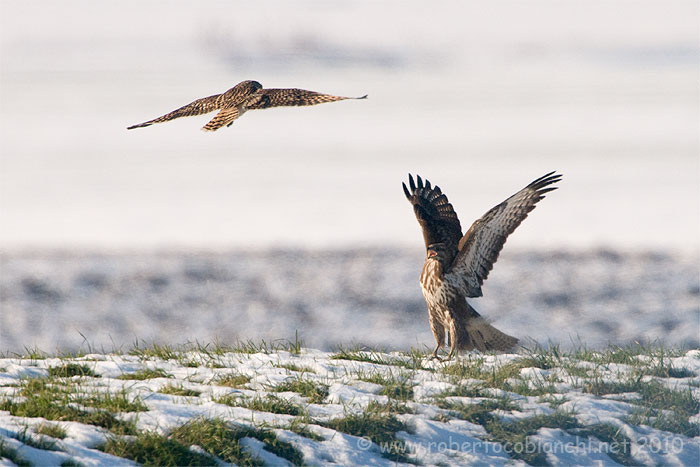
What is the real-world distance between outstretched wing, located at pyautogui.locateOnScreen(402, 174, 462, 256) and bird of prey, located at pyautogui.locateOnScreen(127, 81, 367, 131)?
1.60 m

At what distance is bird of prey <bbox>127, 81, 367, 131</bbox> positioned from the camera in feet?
32.5

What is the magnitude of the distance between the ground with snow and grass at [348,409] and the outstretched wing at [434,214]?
149cm

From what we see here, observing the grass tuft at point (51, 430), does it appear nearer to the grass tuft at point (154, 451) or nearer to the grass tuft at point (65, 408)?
the grass tuft at point (65, 408)

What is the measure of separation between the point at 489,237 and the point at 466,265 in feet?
1.39

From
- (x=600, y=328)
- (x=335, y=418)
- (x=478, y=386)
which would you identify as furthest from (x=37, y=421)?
(x=600, y=328)

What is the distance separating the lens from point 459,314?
33.6 ft

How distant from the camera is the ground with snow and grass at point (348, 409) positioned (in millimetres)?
7012

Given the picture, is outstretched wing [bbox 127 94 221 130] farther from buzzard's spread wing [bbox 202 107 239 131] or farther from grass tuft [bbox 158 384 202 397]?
grass tuft [bbox 158 384 202 397]

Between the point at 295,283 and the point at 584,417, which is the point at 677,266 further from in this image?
the point at 584,417

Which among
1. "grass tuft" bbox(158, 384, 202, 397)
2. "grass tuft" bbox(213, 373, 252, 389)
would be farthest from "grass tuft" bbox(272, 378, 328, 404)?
"grass tuft" bbox(158, 384, 202, 397)

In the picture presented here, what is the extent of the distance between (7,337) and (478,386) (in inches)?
1036

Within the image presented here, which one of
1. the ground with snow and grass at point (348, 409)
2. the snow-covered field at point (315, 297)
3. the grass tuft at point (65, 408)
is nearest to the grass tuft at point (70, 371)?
the ground with snow and grass at point (348, 409)

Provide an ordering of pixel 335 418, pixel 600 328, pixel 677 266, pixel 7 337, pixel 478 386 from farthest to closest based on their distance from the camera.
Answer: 1. pixel 677 266
2. pixel 7 337
3. pixel 600 328
4. pixel 478 386
5. pixel 335 418

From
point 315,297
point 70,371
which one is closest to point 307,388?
point 70,371
